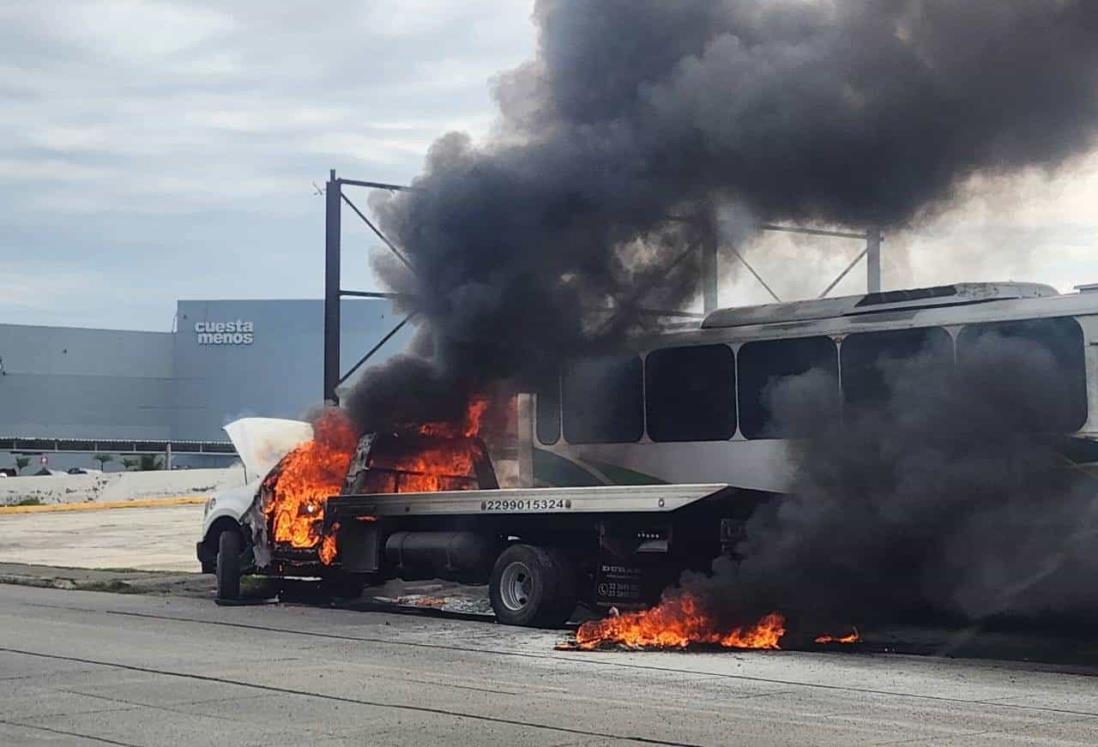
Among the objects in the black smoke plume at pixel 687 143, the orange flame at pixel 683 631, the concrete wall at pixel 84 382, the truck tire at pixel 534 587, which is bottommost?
the orange flame at pixel 683 631

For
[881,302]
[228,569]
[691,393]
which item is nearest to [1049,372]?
[881,302]

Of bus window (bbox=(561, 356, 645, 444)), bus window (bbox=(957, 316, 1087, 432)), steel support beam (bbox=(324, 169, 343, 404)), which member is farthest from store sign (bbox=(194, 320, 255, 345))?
bus window (bbox=(957, 316, 1087, 432))

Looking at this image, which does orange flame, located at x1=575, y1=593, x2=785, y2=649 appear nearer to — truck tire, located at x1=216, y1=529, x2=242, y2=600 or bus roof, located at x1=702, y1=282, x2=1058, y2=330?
bus roof, located at x1=702, y1=282, x2=1058, y2=330

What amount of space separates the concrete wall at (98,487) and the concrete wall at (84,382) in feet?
104

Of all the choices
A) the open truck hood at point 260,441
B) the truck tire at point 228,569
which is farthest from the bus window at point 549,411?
the truck tire at point 228,569

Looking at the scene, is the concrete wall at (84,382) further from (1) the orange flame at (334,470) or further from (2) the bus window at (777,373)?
(2) the bus window at (777,373)

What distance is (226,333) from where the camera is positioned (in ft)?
270

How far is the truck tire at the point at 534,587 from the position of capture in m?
15.0

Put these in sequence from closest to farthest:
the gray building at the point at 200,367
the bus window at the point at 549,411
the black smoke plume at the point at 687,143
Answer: the black smoke plume at the point at 687,143 < the bus window at the point at 549,411 < the gray building at the point at 200,367

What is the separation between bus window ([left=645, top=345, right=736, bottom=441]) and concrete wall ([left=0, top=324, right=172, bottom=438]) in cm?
6793

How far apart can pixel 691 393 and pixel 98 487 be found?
119 feet

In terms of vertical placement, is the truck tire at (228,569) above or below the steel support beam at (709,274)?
below

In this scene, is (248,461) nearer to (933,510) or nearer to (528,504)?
(528,504)

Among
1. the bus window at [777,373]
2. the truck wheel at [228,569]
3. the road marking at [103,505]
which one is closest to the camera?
the bus window at [777,373]
